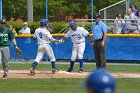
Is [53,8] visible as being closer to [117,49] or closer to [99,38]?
[117,49]

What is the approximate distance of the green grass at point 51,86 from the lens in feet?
40.9

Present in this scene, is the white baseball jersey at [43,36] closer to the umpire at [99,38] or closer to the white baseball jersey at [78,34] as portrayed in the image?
the white baseball jersey at [78,34]

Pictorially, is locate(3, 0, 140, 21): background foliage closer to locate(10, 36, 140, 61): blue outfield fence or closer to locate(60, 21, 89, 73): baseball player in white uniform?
locate(10, 36, 140, 61): blue outfield fence

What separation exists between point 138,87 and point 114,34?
41.4ft

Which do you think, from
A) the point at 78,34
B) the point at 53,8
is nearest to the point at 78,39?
the point at 78,34

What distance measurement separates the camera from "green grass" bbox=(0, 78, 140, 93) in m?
12.5

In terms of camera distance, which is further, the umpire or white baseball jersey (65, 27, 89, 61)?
white baseball jersey (65, 27, 89, 61)

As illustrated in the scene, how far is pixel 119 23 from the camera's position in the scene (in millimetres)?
26000

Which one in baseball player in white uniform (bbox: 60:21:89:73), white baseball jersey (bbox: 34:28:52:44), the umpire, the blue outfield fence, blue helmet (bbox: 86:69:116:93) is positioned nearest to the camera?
blue helmet (bbox: 86:69:116:93)

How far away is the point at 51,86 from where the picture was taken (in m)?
13.5

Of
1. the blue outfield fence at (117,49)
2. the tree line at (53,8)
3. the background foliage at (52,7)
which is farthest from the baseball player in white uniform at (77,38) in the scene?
the background foliage at (52,7)

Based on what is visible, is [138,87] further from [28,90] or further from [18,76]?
[18,76]

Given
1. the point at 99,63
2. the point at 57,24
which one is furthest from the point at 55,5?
the point at 99,63

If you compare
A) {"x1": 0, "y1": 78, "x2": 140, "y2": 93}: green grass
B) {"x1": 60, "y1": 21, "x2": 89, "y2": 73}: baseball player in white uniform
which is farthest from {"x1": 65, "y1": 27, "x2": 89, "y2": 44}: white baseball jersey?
{"x1": 0, "y1": 78, "x2": 140, "y2": 93}: green grass
